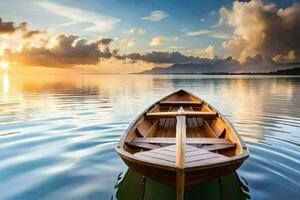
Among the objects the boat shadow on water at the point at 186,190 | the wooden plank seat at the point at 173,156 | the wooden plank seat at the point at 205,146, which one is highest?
the wooden plank seat at the point at 173,156

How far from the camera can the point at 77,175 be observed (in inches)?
319

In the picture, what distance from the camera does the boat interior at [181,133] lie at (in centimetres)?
624

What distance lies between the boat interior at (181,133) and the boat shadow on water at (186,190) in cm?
74

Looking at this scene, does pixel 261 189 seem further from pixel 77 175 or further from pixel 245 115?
pixel 245 115

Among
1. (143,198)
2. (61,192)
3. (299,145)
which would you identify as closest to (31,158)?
(61,192)

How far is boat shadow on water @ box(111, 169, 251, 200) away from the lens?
661 cm

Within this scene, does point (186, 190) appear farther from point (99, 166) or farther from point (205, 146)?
point (99, 166)

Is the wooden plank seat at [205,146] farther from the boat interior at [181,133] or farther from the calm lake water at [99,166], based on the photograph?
the calm lake water at [99,166]

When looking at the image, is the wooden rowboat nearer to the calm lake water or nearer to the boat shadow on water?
the boat shadow on water

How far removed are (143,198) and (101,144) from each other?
4.68 metres

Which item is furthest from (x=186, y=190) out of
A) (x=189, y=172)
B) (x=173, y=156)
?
(x=189, y=172)

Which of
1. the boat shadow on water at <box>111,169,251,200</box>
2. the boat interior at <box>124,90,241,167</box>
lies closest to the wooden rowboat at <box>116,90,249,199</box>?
the boat interior at <box>124,90,241,167</box>

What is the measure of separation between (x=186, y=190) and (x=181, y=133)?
1316 mm

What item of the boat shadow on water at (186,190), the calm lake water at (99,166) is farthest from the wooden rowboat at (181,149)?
the calm lake water at (99,166)
